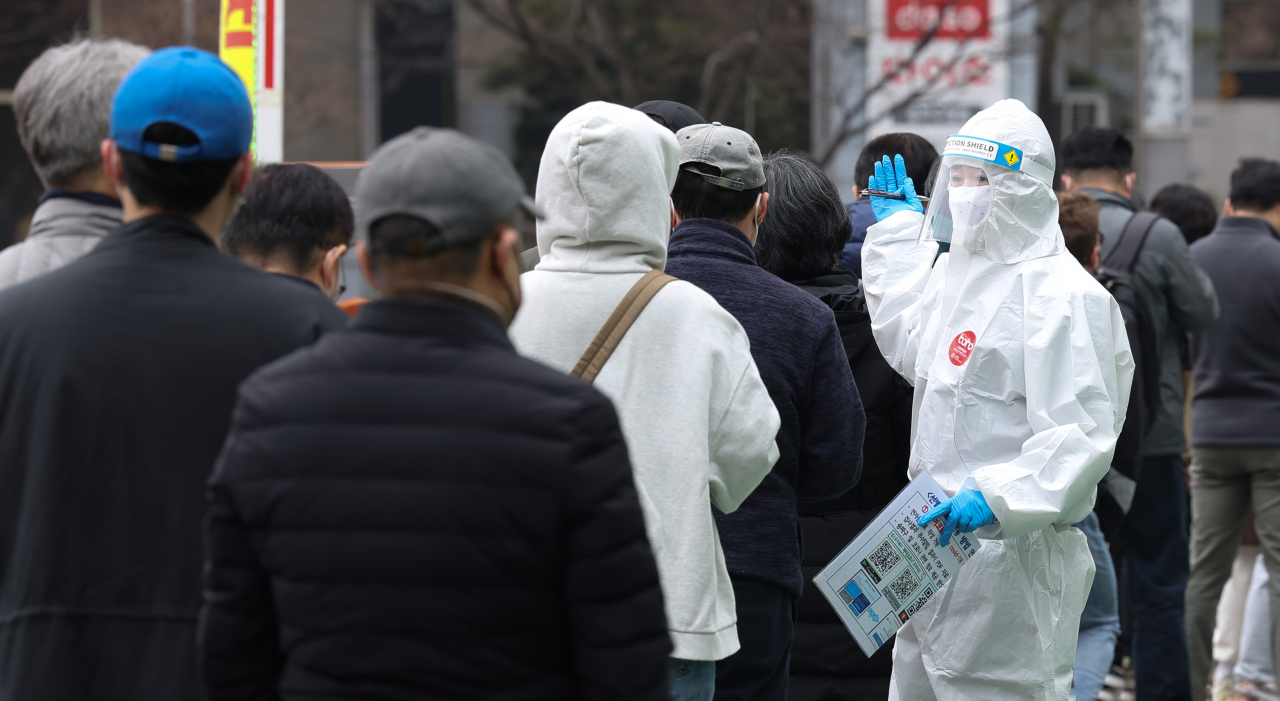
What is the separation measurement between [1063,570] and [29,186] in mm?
15952

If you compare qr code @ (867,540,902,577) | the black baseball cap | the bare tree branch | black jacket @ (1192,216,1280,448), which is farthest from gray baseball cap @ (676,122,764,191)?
the bare tree branch

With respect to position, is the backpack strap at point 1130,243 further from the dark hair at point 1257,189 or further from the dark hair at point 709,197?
the dark hair at point 709,197

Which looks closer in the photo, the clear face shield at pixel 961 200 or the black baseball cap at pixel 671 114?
the clear face shield at pixel 961 200

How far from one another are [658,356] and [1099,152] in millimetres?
3884

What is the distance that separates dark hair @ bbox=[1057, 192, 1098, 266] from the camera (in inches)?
192

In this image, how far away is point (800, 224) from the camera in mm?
3689

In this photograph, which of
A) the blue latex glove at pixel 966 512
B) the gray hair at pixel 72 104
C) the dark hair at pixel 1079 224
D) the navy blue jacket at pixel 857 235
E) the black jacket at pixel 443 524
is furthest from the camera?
the dark hair at pixel 1079 224

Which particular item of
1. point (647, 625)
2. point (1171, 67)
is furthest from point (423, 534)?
point (1171, 67)

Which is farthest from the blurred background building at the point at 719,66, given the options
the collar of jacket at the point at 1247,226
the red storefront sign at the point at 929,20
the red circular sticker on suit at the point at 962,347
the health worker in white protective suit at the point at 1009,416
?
the red circular sticker on suit at the point at 962,347

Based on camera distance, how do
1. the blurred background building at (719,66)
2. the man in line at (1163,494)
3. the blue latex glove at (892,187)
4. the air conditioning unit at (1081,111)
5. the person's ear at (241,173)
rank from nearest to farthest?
the person's ear at (241,173) < the blue latex glove at (892,187) < the man in line at (1163,494) < the blurred background building at (719,66) < the air conditioning unit at (1081,111)

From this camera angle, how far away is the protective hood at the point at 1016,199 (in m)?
3.52

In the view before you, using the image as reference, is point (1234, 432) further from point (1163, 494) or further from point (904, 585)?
point (904, 585)

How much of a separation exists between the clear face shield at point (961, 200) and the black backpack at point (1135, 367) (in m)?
1.44

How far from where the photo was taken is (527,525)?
1730mm
